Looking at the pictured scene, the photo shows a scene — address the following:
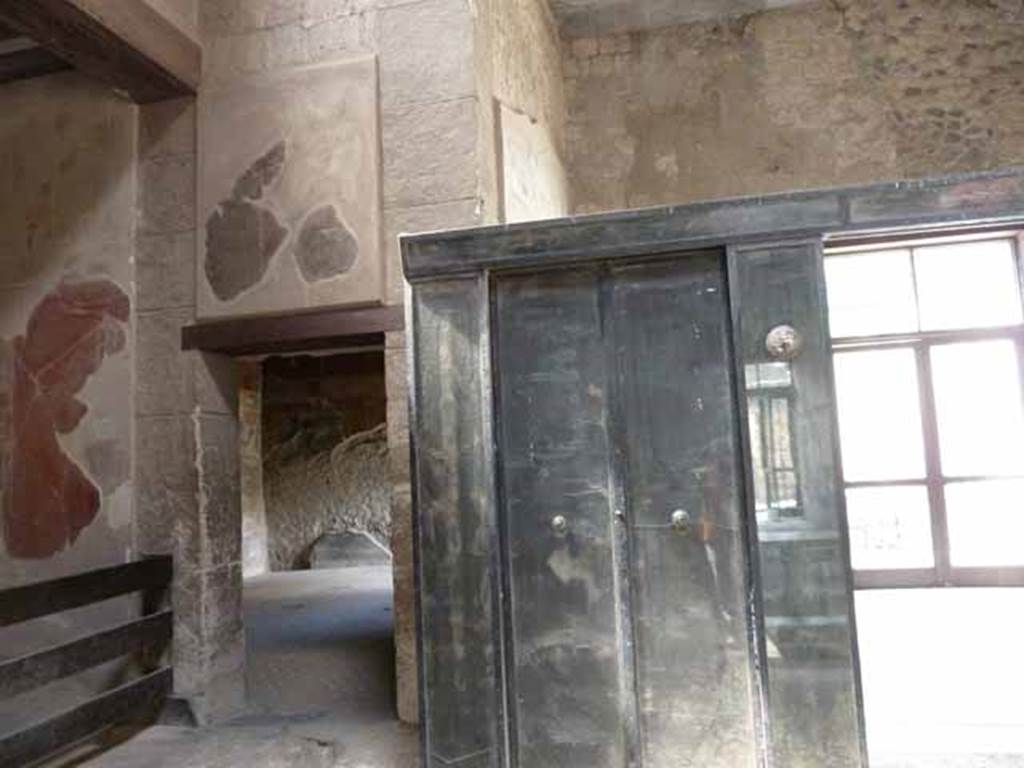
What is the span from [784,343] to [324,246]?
192 centimetres

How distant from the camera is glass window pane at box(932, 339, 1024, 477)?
191 inches

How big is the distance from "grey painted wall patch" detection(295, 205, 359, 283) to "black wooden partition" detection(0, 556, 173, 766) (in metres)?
1.36

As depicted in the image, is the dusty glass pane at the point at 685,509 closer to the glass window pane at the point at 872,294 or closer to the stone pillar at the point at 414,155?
the stone pillar at the point at 414,155

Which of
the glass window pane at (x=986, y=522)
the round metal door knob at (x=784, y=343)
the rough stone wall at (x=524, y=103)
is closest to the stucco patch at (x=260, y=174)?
the rough stone wall at (x=524, y=103)

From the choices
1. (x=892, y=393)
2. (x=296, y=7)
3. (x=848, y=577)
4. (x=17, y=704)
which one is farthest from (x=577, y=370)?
(x=892, y=393)

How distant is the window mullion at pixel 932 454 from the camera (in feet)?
16.1

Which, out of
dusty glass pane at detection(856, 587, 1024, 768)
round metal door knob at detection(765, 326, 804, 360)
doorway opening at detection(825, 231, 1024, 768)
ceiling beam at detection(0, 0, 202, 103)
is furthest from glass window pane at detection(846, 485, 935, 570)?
ceiling beam at detection(0, 0, 202, 103)

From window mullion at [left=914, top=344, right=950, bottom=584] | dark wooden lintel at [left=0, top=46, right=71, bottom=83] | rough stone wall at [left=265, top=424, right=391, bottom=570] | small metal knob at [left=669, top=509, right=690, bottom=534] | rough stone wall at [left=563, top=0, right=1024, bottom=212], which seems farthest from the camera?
rough stone wall at [left=265, top=424, right=391, bottom=570]

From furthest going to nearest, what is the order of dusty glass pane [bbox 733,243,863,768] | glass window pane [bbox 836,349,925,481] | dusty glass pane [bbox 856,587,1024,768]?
glass window pane [bbox 836,349,925,481] < dusty glass pane [bbox 856,587,1024,768] < dusty glass pane [bbox 733,243,863,768]

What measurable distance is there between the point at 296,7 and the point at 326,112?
52cm

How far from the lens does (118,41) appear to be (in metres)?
2.62

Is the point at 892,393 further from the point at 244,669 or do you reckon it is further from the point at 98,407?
the point at 98,407

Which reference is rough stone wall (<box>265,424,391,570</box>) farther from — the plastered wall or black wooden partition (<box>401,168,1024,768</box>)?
black wooden partition (<box>401,168,1024,768</box>)

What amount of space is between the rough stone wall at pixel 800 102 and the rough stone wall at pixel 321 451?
2733 mm
